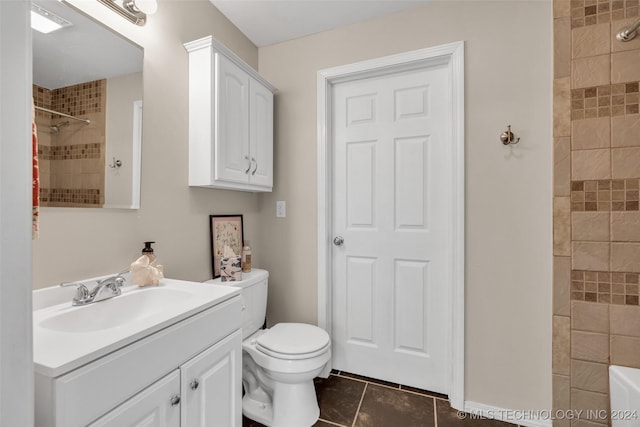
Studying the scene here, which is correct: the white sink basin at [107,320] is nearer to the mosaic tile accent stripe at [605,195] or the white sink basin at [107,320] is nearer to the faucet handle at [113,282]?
the faucet handle at [113,282]

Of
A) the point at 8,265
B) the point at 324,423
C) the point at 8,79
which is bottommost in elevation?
the point at 324,423

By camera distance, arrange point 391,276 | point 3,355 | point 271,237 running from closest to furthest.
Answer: point 3,355 < point 391,276 < point 271,237

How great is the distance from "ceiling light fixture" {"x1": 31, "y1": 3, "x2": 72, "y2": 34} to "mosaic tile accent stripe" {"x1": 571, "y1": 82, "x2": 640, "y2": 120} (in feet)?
7.06

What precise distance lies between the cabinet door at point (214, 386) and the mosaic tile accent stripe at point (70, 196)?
2.41 ft

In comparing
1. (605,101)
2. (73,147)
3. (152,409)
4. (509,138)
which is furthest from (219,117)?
(605,101)

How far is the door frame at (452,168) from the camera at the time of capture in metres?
1.66

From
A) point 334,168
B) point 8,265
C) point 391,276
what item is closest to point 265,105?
point 334,168

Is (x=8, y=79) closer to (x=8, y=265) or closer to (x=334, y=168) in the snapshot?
(x=8, y=265)

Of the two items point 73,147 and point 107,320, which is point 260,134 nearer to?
point 73,147

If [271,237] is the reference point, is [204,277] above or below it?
below

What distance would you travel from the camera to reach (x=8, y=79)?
1.37 ft

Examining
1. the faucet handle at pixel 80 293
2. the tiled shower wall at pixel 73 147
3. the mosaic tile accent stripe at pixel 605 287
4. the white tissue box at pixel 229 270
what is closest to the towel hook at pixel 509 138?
the mosaic tile accent stripe at pixel 605 287

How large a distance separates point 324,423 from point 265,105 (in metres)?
1.91

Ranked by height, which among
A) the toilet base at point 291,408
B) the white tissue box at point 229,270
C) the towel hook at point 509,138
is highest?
the towel hook at point 509,138
